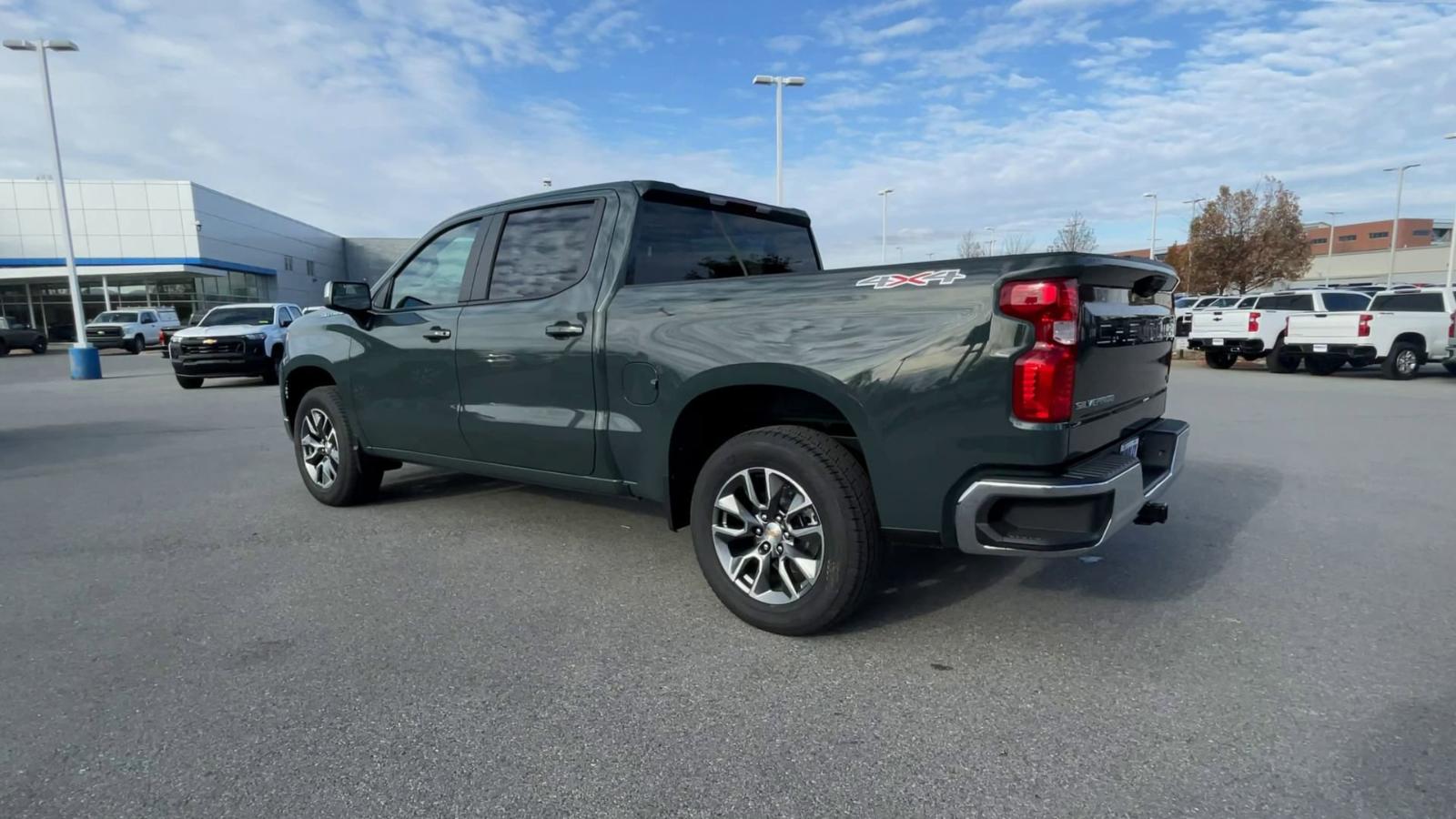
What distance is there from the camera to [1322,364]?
56.6 ft

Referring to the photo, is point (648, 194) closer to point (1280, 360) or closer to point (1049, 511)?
point (1049, 511)

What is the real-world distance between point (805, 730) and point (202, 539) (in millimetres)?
4113

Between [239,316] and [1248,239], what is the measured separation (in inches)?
1487

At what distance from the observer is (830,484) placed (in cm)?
317

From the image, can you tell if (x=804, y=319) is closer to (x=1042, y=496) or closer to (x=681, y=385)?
(x=681, y=385)

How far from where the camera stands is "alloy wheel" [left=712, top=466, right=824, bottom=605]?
11.0ft

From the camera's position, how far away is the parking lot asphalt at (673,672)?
239cm

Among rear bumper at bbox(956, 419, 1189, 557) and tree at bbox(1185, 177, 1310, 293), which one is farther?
tree at bbox(1185, 177, 1310, 293)

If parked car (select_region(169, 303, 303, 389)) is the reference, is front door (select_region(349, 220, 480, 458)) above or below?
above

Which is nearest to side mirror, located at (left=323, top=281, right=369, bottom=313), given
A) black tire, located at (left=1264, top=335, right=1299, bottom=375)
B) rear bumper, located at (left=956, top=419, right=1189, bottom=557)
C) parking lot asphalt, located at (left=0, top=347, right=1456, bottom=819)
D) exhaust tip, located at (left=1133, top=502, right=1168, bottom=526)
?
parking lot asphalt, located at (left=0, top=347, right=1456, bottom=819)

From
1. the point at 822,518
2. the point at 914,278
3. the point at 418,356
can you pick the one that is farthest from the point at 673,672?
the point at 418,356

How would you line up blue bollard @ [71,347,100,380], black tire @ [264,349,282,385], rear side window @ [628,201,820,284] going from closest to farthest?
rear side window @ [628,201,820,284], black tire @ [264,349,282,385], blue bollard @ [71,347,100,380]

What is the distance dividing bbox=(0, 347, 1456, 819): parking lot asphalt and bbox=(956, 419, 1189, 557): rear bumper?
1.78 ft

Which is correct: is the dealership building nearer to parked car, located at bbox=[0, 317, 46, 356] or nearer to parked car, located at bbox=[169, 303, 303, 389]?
parked car, located at bbox=[0, 317, 46, 356]
